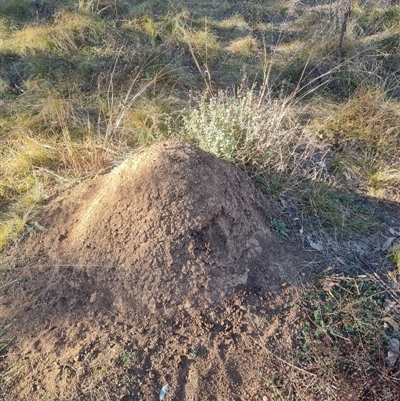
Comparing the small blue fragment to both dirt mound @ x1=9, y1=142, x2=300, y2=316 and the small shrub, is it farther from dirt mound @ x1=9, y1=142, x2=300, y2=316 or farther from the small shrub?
the small shrub

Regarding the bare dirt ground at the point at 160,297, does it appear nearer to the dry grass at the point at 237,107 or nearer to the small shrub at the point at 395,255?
the dry grass at the point at 237,107

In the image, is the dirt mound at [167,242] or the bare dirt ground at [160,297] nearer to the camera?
the bare dirt ground at [160,297]

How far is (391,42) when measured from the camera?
4828 mm

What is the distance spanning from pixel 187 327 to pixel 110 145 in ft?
5.66

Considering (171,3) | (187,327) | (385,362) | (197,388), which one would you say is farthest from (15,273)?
(171,3)

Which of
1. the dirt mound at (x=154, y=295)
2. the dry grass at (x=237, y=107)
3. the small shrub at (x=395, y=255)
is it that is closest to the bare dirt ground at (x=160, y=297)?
the dirt mound at (x=154, y=295)

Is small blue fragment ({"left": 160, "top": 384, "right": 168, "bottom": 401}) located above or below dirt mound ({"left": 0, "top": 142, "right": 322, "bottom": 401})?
below

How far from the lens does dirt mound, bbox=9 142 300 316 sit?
221 cm

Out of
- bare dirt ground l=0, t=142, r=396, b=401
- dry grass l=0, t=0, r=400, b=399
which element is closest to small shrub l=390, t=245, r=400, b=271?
dry grass l=0, t=0, r=400, b=399

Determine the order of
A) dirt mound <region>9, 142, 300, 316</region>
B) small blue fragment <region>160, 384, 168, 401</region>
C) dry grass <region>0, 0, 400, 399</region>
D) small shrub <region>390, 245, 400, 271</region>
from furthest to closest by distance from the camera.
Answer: dry grass <region>0, 0, 400, 399</region>
small shrub <region>390, 245, 400, 271</region>
dirt mound <region>9, 142, 300, 316</region>
small blue fragment <region>160, 384, 168, 401</region>

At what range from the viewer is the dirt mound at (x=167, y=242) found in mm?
2209

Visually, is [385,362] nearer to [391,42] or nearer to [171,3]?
[391,42]

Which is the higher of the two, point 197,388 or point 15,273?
point 15,273

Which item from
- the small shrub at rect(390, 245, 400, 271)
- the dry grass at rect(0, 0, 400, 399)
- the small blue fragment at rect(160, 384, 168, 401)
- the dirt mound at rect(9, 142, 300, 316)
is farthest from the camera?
the dry grass at rect(0, 0, 400, 399)
